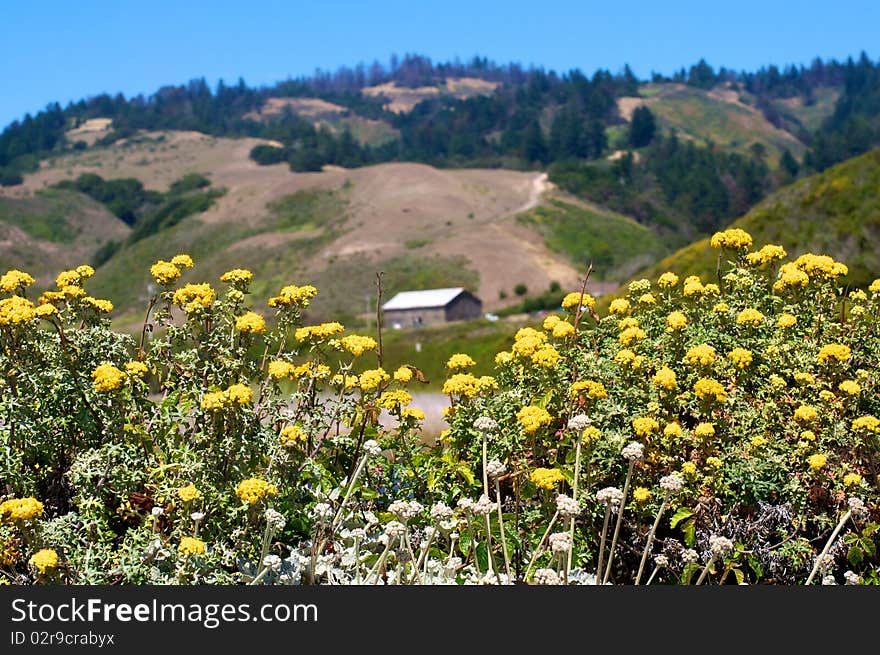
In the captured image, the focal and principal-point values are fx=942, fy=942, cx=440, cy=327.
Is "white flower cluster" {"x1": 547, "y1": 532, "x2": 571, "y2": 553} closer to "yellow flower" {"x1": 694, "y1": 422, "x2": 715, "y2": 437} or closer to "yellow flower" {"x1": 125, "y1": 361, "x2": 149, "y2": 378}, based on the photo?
"yellow flower" {"x1": 694, "y1": 422, "x2": 715, "y2": 437}

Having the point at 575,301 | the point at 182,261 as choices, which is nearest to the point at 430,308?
the point at 575,301

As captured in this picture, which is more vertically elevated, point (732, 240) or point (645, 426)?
point (732, 240)

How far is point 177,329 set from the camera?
155 inches

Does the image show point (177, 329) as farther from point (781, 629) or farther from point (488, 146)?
point (488, 146)

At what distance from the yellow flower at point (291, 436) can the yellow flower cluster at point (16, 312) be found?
1121 millimetres

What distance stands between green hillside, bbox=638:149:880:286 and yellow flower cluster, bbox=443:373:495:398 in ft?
41.7

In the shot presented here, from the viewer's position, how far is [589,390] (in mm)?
3875

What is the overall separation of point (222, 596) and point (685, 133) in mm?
202223

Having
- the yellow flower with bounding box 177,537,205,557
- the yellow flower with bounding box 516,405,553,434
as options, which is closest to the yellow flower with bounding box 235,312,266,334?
the yellow flower with bounding box 177,537,205,557

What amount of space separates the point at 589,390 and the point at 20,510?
7.09 ft

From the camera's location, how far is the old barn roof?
76.7 meters

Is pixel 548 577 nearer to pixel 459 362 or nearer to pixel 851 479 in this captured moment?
pixel 851 479

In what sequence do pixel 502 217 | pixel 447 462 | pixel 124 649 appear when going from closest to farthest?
pixel 124 649 → pixel 447 462 → pixel 502 217

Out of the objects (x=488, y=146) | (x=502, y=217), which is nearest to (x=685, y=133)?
(x=488, y=146)
